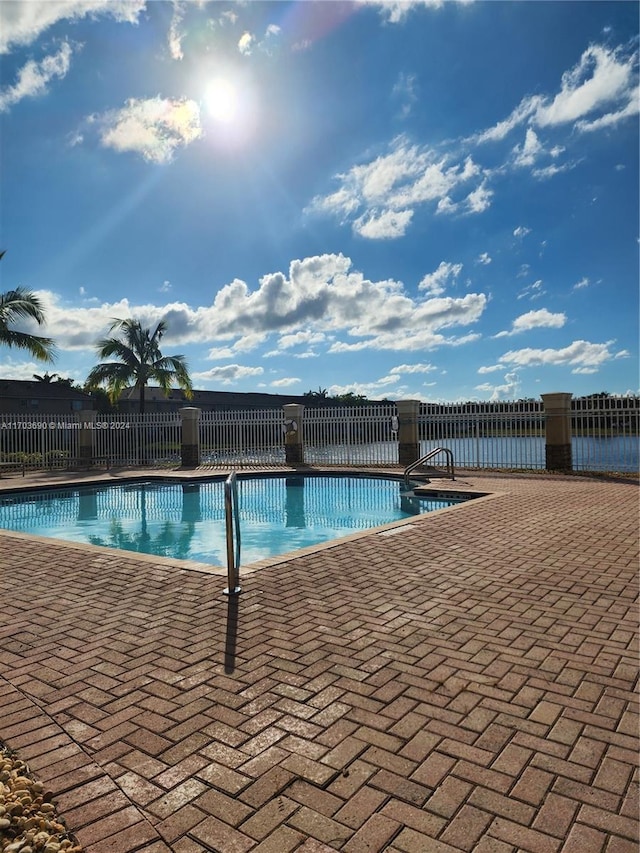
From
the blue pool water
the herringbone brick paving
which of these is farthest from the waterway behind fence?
the herringbone brick paving

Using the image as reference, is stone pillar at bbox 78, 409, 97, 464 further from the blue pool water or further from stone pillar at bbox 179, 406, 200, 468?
the blue pool water

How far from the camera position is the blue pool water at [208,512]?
8516 mm

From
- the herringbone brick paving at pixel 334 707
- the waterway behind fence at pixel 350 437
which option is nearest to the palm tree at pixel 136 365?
the waterway behind fence at pixel 350 437

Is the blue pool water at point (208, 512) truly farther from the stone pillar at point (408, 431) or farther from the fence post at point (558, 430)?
the fence post at point (558, 430)

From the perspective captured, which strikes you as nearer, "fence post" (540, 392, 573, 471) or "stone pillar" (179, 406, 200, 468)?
"fence post" (540, 392, 573, 471)

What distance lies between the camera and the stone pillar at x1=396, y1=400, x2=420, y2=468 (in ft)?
53.9

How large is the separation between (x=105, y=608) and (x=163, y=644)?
96 cm

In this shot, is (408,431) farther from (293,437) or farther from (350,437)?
(293,437)

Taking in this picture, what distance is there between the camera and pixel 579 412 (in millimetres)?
14164

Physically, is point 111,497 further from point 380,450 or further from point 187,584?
point 187,584

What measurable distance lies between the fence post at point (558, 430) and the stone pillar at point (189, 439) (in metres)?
10.9

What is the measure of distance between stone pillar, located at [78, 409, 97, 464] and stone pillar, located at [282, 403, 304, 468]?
7.27 m

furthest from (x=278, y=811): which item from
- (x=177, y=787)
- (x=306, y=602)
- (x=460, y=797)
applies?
(x=306, y=602)

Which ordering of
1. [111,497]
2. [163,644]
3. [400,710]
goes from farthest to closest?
[111,497] → [163,644] → [400,710]
